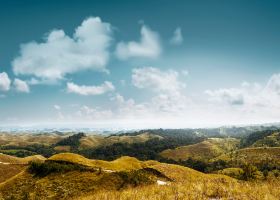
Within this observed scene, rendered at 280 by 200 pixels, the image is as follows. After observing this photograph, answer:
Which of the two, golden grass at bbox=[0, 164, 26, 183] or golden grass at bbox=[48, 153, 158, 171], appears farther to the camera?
golden grass at bbox=[0, 164, 26, 183]

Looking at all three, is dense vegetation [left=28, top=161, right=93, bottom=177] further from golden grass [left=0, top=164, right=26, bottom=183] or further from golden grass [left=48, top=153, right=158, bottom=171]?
golden grass [left=0, top=164, right=26, bottom=183]

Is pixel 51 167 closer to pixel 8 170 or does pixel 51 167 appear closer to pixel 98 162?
pixel 98 162

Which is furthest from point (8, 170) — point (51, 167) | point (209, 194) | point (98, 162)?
point (209, 194)

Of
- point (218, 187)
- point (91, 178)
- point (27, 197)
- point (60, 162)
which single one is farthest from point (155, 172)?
point (218, 187)

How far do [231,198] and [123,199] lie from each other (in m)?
3.90

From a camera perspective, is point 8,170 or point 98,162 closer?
point 98,162

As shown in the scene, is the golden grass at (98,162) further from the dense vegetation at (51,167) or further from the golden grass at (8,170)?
the golden grass at (8,170)

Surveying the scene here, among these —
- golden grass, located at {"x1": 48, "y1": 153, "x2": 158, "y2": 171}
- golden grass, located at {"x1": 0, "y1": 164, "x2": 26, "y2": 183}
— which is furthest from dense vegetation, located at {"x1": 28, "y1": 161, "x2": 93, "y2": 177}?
golden grass, located at {"x1": 0, "y1": 164, "x2": 26, "y2": 183}

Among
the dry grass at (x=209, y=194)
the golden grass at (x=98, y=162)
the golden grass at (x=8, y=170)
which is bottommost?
the golden grass at (x=8, y=170)

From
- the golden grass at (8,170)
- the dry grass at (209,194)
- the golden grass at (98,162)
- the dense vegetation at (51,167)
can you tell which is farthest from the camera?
the golden grass at (8,170)

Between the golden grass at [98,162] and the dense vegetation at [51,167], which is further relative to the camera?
the golden grass at [98,162]

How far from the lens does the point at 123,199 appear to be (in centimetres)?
1086

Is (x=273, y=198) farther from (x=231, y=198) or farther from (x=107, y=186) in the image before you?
(x=107, y=186)

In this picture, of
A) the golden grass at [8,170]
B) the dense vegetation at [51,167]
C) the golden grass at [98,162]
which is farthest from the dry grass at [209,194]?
the golden grass at [8,170]
